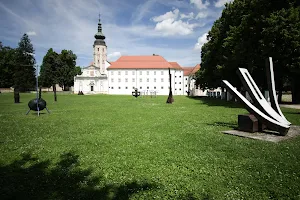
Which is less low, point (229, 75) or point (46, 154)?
point (229, 75)

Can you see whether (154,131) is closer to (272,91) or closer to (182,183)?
(182,183)

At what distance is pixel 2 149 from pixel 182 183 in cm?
607

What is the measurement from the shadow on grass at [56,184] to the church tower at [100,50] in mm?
76937

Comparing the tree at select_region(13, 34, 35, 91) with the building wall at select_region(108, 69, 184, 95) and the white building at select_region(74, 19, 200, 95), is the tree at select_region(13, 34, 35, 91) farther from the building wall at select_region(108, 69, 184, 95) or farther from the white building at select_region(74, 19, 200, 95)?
the building wall at select_region(108, 69, 184, 95)

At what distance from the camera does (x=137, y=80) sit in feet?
261

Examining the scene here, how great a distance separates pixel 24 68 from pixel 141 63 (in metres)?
43.4

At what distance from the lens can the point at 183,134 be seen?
836 centimetres

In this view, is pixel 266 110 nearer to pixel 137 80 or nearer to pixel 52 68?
pixel 52 68

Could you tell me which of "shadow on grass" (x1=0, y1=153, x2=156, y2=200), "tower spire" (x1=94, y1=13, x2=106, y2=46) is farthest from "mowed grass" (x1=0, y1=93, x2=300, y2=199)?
"tower spire" (x1=94, y1=13, x2=106, y2=46)

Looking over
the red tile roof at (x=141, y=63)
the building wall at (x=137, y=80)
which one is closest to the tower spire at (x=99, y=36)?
the red tile roof at (x=141, y=63)

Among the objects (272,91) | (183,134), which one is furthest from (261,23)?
(183,134)

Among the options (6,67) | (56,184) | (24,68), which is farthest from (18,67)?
(56,184)

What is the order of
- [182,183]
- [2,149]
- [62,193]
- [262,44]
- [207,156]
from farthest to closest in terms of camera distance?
[262,44]
[2,149]
[207,156]
[182,183]
[62,193]

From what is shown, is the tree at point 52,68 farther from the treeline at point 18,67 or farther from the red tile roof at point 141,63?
the red tile roof at point 141,63
